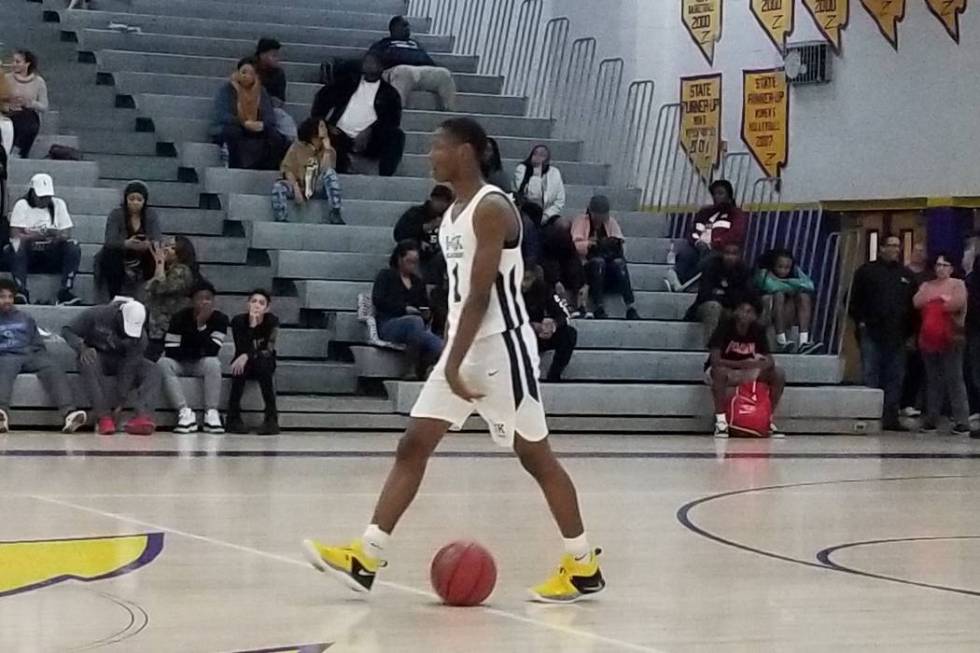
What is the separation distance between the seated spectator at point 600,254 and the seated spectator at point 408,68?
3629 millimetres

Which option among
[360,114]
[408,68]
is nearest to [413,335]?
[360,114]

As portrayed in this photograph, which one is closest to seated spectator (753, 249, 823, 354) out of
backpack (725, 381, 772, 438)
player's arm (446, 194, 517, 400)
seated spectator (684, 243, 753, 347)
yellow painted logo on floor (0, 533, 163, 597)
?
seated spectator (684, 243, 753, 347)

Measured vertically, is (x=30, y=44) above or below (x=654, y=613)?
above

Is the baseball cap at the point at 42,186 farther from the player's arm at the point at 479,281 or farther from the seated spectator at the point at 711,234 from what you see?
the player's arm at the point at 479,281

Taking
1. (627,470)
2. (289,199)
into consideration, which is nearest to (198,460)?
(627,470)

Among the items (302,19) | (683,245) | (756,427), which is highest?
(302,19)

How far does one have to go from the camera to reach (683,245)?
21.8m

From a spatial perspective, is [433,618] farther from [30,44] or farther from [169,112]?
[30,44]

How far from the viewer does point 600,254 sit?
20469 mm

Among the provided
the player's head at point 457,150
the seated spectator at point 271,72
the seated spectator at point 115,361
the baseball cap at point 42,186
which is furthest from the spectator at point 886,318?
the player's head at point 457,150

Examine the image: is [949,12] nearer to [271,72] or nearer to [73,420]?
[271,72]

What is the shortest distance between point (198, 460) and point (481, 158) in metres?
Answer: 7.17

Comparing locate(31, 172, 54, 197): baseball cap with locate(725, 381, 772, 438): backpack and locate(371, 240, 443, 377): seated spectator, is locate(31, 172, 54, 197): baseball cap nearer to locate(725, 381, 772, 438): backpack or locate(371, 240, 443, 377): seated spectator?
locate(371, 240, 443, 377): seated spectator

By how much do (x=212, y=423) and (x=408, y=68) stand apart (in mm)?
7578
